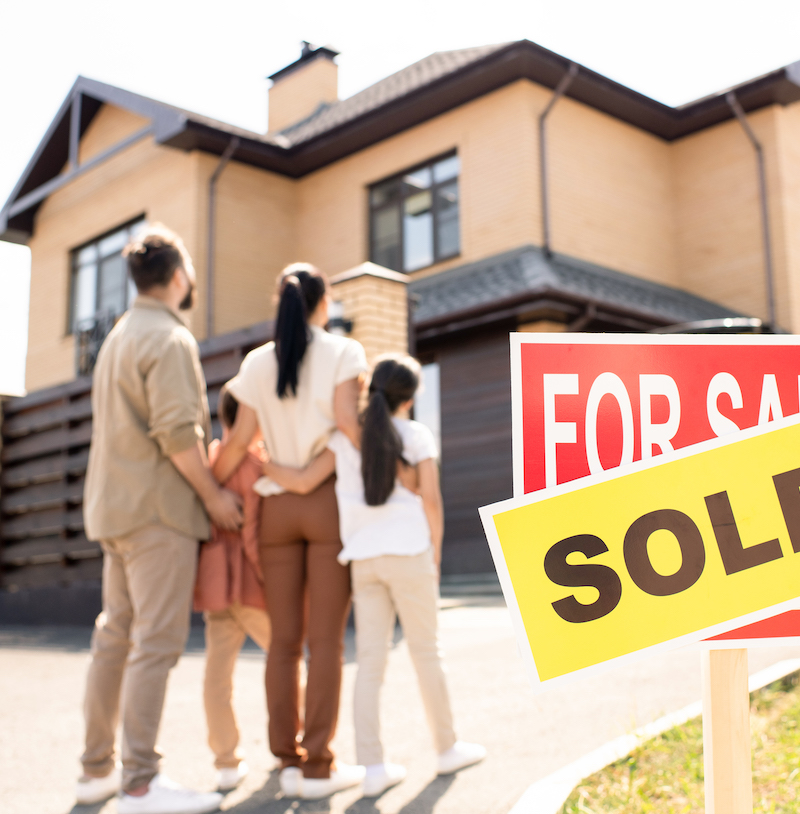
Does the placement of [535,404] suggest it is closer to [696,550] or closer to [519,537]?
[519,537]

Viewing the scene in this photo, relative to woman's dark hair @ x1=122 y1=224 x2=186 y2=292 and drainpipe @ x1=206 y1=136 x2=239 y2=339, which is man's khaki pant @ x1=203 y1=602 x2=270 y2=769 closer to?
woman's dark hair @ x1=122 y1=224 x2=186 y2=292

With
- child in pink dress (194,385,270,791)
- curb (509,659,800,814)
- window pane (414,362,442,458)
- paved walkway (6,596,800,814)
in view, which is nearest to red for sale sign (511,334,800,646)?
curb (509,659,800,814)

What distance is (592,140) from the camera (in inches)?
507

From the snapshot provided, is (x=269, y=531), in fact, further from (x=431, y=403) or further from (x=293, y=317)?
(x=431, y=403)

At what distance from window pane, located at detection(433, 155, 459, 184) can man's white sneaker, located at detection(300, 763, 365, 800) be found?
1074 centimetres

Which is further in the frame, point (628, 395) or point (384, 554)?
point (384, 554)

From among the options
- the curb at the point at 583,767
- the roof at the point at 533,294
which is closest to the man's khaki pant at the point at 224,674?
the curb at the point at 583,767

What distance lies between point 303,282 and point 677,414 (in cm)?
216

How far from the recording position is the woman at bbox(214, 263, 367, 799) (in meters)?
3.27

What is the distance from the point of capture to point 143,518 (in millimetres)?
3215

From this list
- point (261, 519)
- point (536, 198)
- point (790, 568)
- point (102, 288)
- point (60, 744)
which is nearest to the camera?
point (790, 568)

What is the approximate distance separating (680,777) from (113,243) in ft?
49.2

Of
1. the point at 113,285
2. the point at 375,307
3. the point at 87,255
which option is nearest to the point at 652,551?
the point at 375,307

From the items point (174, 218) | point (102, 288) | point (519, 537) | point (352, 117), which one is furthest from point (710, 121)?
point (519, 537)
